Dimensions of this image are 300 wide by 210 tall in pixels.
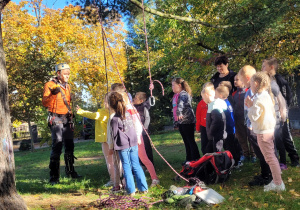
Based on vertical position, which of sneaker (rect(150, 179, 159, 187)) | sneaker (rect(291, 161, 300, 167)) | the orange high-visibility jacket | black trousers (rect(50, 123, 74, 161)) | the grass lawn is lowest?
the grass lawn

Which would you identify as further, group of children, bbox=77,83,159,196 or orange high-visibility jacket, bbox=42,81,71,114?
orange high-visibility jacket, bbox=42,81,71,114

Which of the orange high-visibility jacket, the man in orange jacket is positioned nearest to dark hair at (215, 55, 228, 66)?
the man in orange jacket

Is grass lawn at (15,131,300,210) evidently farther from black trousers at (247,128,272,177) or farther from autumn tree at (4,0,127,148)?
autumn tree at (4,0,127,148)

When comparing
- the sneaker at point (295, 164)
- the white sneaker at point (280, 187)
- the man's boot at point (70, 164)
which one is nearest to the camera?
the white sneaker at point (280, 187)

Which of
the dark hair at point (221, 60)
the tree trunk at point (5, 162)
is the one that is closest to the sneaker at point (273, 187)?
the dark hair at point (221, 60)

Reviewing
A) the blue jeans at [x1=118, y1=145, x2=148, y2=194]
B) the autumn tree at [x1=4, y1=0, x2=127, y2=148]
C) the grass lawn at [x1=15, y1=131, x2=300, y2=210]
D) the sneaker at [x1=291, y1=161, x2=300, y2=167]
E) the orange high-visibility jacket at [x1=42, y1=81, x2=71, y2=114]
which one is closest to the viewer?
the grass lawn at [x1=15, y1=131, x2=300, y2=210]

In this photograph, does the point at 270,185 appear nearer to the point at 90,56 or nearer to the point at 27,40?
the point at 27,40

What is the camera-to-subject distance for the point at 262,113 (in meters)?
4.41

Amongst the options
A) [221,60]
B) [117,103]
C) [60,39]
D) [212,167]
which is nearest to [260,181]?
[212,167]

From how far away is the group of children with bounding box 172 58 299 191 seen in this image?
4426 mm

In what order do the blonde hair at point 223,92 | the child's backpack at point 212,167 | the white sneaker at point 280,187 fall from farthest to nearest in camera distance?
the blonde hair at point 223,92, the child's backpack at point 212,167, the white sneaker at point 280,187

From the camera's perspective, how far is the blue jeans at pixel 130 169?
15.5ft

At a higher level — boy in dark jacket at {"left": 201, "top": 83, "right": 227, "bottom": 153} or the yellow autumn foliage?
the yellow autumn foliage

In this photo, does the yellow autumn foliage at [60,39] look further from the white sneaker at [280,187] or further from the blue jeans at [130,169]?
the white sneaker at [280,187]
